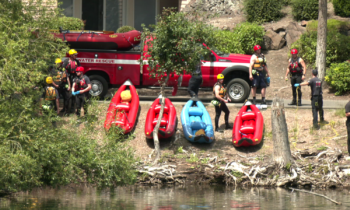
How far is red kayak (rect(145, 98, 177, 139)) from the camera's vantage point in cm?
1633

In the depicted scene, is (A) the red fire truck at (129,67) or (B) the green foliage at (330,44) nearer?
(A) the red fire truck at (129,67)

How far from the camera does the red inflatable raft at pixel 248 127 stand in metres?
16.3

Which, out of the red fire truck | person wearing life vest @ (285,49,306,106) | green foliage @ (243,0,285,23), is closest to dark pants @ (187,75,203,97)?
the red fire truck

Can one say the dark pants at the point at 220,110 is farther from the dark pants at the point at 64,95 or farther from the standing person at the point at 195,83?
the dark pants at the point at 64,95

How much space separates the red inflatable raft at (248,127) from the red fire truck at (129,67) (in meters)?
1.44

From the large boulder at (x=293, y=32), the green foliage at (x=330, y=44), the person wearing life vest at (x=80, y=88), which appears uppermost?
the large boulder at (x=293, y=32)

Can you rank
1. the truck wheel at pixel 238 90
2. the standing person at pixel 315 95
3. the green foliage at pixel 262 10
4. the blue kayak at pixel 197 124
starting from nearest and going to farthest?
the standing person at pixel 315 95 → the blue kayak at pixel 197 124 → the truck wheel at pixel 238 90 → the green foliage at pixel 262 10

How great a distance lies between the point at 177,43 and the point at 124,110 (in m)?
2.72

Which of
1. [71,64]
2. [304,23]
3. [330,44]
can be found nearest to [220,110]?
[71,64]

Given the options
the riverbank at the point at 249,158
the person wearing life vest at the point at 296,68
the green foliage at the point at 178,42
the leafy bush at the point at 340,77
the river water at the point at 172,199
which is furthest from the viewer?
the leafy bush at the point at 340,77

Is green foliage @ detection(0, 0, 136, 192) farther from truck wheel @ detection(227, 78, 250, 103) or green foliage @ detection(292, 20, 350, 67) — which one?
green foliage @ detection(292, 20, 350, 67)

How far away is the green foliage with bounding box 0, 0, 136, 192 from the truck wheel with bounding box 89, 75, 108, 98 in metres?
4.50

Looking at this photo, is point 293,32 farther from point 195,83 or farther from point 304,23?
point 195,83

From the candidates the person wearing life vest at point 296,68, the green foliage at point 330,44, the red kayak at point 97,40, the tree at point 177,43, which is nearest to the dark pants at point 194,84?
the tree at point 177,43
